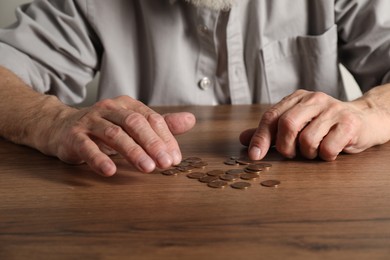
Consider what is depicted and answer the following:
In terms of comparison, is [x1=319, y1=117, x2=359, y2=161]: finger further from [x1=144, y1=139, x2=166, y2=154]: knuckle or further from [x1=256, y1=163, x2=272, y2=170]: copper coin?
[x1=144, y1=139, x2=166, y2=154]: knuckle

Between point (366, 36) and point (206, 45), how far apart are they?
0.49m

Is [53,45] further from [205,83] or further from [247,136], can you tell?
[247,136]

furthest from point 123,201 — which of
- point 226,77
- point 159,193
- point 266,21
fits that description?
point 266,21

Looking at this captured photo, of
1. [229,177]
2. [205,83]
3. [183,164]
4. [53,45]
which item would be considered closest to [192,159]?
[183,164]

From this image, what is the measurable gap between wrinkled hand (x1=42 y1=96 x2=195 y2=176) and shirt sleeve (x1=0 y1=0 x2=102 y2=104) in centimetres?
62

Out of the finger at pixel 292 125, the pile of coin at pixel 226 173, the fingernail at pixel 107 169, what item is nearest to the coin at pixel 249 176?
the pile of coin at pixel 226 173

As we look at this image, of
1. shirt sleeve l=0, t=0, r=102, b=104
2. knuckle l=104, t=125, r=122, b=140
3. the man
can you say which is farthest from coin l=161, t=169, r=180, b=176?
shirt sleeve l=0, t=0, r=102, b=104

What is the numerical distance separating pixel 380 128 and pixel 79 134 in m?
0.60

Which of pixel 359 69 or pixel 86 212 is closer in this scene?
pixel 86 212

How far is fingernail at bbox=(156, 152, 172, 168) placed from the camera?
0.88 m

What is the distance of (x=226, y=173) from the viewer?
905 mm

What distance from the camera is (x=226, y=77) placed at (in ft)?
5.54

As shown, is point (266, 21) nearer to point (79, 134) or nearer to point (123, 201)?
point (79, 134)

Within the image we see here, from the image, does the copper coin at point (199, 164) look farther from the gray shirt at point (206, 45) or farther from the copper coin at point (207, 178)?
the gray shirt at point (206, 45)
